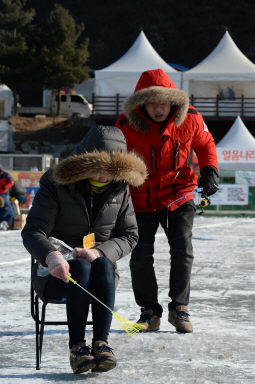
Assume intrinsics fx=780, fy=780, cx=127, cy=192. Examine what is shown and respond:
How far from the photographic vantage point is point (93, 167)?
3680 millimetres

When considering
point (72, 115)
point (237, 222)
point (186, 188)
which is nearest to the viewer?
point (186, 188)

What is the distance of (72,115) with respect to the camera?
43906mm

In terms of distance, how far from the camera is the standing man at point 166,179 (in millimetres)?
4762

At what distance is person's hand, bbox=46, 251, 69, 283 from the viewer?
342 cm

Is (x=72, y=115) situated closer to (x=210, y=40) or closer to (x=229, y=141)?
(x=229, y=141)

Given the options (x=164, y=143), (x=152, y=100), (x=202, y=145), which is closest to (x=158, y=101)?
(x=152, y=100)

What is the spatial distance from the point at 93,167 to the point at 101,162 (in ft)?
0.15

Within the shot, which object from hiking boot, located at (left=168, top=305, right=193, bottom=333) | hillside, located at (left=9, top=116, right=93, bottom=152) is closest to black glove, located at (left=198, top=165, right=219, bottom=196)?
hiking boot, located at (left=168, top=305, right=193, bottom=333)

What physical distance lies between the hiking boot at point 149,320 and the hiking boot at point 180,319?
0.11 metres

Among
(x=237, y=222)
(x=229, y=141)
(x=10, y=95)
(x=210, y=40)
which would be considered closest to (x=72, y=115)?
(x=10, y=95)

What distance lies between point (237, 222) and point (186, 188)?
1185cm

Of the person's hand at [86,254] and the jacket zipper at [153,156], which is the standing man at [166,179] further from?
the person's hand at [86,254]

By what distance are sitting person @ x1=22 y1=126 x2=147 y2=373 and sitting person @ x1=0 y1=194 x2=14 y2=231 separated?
10.0 m

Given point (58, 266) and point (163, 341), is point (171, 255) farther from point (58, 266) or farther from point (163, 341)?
point (58, 266)
